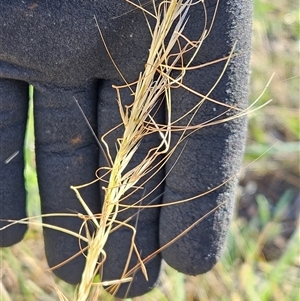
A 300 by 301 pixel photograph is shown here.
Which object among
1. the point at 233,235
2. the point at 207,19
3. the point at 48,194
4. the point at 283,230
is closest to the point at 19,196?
the point at 48,194

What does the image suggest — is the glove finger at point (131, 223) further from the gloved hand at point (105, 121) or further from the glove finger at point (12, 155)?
the glove finger at point (12, 155)

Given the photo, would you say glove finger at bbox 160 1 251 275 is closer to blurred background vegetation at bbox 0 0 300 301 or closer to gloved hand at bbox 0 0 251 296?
gloved hand at bbox 0 0 251 296

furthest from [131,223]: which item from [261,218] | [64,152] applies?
[261,218]

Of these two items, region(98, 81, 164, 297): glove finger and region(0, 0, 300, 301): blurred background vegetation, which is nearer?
region(98, 81, 164, 297): glove finger

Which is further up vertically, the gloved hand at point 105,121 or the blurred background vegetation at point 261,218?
the gloved hand at point 105,121

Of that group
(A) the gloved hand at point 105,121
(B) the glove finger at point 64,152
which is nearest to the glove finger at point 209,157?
(A) the gloved hand at point 105,121

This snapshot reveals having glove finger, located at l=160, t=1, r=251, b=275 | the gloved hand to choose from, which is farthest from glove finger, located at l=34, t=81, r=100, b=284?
glove finger, located at l=160, t=1, r=251, b=275

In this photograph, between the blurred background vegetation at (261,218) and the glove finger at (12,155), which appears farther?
the blurred background vegetation at (261,218)
